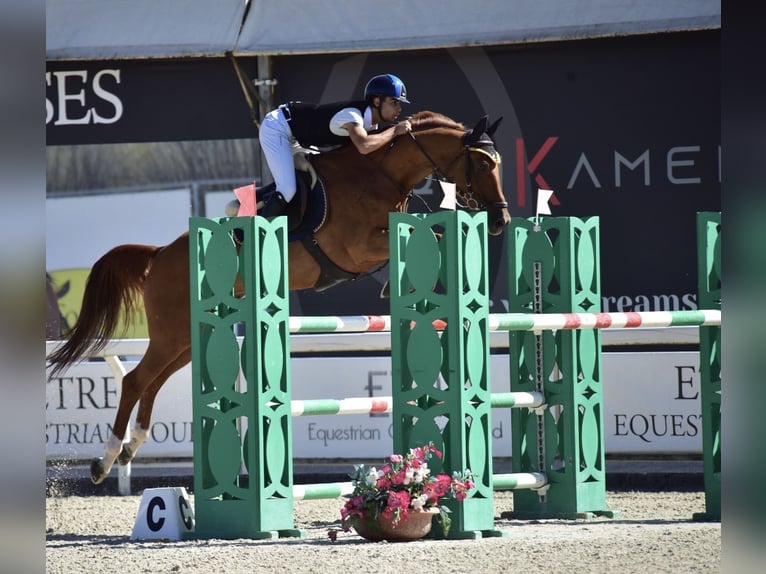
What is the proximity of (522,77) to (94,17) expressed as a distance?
3420 mm

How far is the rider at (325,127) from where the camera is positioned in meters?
5.72

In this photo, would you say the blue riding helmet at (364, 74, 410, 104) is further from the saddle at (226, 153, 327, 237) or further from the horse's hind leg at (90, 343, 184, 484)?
the horse's hind leg at (90, 343, 184, 484)

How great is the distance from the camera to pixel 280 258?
4383 mm

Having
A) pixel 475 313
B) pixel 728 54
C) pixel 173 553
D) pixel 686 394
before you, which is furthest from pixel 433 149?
pixel 728 54

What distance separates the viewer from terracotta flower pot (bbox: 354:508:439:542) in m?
4.07

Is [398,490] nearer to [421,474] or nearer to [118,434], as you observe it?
[421,474]

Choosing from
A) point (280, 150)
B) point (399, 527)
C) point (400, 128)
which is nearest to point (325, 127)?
point (280, 150)

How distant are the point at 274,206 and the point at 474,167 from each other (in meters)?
1.02

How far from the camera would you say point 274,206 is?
5.72 metres

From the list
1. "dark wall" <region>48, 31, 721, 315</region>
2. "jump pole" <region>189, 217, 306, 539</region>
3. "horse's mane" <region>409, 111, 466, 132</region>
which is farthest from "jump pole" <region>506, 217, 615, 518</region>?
"dark wall" <region>48, 31, 721, 315</region>

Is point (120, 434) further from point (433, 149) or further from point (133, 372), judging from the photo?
point (433, 149)

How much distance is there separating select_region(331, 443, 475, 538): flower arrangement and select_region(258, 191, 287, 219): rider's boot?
1869 millimetres

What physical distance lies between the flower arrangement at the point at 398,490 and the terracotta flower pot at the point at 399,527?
16mm

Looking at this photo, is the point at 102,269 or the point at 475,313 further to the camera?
the point at 102,269
